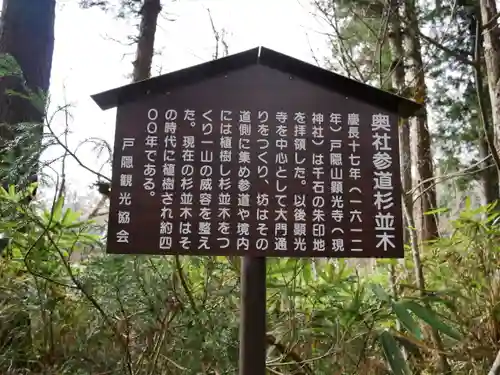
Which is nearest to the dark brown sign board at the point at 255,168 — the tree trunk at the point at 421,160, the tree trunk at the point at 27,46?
the tree trunk at the point at 27,46

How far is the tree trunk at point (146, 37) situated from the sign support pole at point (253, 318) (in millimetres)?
4354

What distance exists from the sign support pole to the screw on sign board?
3.9 inches

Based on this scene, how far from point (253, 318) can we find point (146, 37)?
4845mm

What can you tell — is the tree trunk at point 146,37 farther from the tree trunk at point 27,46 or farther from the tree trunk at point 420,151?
the tree trunk at point 420,151

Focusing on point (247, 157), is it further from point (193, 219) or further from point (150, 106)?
point (150, 106)

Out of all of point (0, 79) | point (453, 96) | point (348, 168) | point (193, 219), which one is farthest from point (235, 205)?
point (453, 96)

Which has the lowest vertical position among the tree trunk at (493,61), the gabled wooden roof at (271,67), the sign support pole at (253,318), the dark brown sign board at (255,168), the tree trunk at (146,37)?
the sign support pole at (253,318)

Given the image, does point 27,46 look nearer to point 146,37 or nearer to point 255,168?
point 146,37

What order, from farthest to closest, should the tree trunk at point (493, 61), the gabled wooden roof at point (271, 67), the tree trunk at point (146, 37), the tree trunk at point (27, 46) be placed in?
1. the tree trunk at point (146, 37)
2. the tree trunk at point (27, 46)
3. the tree trunk at point (493, 61)
4. the gabled wooden roof at point (271, 67)

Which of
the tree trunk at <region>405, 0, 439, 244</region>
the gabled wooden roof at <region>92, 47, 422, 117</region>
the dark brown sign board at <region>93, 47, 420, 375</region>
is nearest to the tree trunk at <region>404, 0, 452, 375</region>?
the tree trunk at <region>405, 0, 439, 244</region>

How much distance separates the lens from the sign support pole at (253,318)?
1.91 metres

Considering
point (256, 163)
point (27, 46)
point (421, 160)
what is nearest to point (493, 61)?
point (421, 160)

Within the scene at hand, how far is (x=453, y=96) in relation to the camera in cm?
947

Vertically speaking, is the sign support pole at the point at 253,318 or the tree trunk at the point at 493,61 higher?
the tree trunk at the point at 493,61
